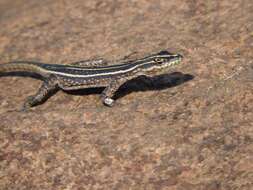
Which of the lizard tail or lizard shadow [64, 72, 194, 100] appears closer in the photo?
lizard shadow [64, 72, 194, 100]

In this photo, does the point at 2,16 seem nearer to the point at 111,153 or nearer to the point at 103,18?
the point at 103,18

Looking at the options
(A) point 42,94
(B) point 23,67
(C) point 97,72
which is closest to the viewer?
(C) point 97,72

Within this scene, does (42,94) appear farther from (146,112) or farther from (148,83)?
(146,112)

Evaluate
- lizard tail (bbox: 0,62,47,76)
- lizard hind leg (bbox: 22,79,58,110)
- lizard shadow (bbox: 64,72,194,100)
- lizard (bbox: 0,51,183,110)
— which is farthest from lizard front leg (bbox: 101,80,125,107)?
lizard tail (bbox: 0,62,47,76)

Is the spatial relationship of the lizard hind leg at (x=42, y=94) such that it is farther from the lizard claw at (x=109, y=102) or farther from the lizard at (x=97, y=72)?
the lizard claw at (x=109, y=102)

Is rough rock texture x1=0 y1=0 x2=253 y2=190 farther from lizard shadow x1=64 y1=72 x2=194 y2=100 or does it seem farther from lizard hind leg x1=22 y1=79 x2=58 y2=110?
lizard hind leg x1=22 y1=79 x2=58 y2=110

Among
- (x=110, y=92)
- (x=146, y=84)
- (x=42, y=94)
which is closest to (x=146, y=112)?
(x=110, y=92)
